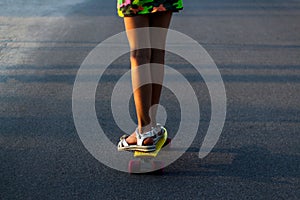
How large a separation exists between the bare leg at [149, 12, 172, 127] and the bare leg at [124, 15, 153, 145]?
6cm

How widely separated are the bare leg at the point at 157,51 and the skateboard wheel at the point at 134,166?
317 mm

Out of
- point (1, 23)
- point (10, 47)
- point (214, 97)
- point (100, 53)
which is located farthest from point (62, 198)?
point (1, 23)

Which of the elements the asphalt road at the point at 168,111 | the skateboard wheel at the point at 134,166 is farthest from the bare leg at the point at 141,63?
the asphalt road at the point at 168,111

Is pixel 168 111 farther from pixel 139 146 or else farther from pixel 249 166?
pixel 249 166

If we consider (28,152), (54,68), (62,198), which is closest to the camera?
(62,198)

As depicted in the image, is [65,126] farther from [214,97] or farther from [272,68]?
[272,68]

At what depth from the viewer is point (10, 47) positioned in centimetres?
646

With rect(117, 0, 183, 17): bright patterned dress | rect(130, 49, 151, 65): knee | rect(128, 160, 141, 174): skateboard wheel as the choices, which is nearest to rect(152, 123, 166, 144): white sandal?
rect(128, 160, 141, 174): skateboard wheel

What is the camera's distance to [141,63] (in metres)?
3.31

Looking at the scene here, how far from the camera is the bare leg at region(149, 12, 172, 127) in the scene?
3332 millimetres

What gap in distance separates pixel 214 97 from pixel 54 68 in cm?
197

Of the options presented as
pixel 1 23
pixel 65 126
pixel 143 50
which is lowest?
pixel 1 23

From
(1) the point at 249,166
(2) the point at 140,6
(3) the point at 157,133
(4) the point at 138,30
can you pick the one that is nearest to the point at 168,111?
(3) the point at 157,133

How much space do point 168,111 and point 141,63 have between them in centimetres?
120
